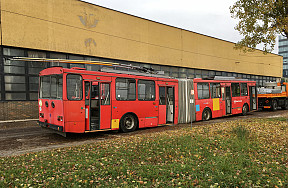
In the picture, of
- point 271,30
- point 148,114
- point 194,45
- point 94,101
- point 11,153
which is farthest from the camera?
point 194,45

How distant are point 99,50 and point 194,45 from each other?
12819 millimetres

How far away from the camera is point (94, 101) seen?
9.78m

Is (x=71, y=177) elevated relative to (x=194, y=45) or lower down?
lower down

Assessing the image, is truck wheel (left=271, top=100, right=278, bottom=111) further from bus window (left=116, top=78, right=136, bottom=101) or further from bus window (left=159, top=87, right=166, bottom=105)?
bus window (left=116, top=78, right=136, bottom=101)

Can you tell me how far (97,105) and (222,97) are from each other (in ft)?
34.9

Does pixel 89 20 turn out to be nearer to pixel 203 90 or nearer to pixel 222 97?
pixel 203 90

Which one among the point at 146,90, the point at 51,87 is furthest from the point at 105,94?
the point at 146,90

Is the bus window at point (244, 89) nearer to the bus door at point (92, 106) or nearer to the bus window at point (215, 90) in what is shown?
the bus window at point (215, 90)

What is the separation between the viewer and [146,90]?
11.9 meters

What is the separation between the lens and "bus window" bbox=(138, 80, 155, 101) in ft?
38.1

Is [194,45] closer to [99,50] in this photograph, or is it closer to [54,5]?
[99,50]

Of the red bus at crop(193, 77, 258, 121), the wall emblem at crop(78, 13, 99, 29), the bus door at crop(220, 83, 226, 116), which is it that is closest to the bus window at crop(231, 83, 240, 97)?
the red bus at crop(193, 77, 258, 121)

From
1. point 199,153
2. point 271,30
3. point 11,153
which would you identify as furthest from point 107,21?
point 199,153

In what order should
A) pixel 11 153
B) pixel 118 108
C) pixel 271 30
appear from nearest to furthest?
pixel 11 153 < pixel 118 108 < pixel 271 30
